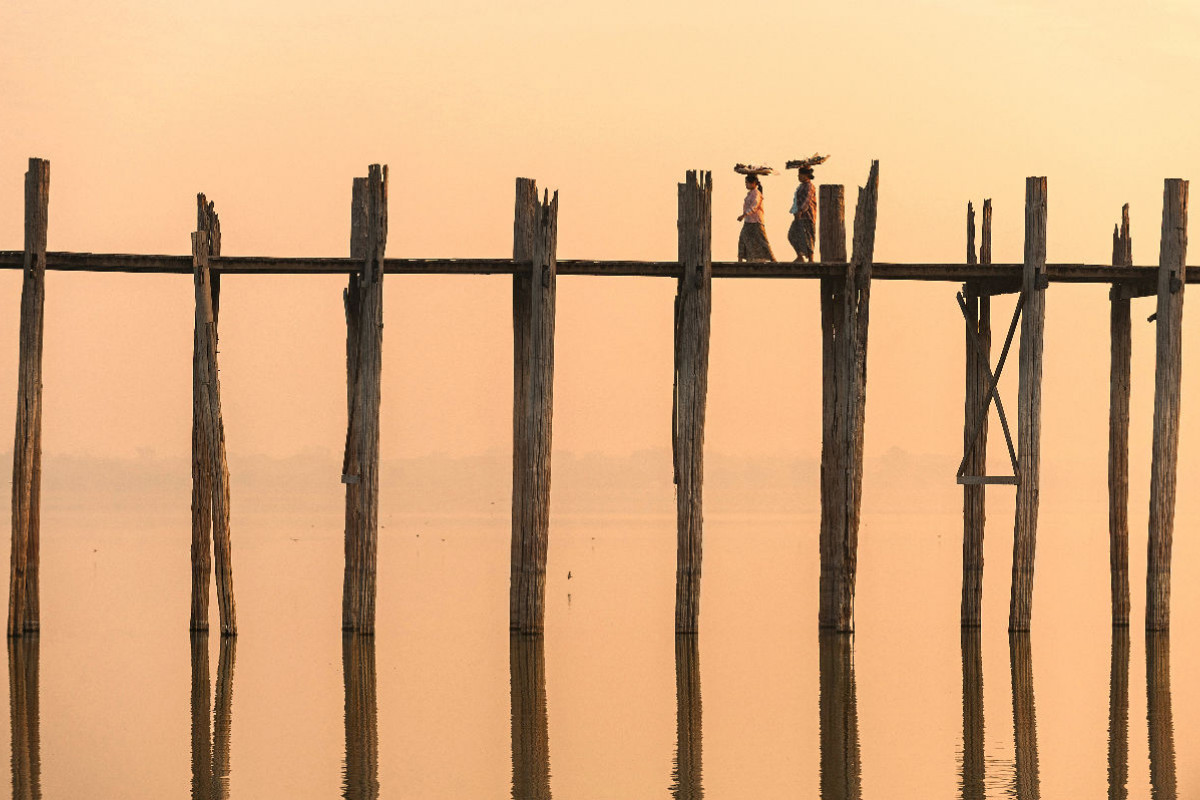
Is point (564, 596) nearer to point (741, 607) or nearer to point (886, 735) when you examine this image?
point (741, 607)

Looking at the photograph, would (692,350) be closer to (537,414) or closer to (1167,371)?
(537,414)

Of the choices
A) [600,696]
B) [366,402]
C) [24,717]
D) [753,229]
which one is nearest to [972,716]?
[600,696]

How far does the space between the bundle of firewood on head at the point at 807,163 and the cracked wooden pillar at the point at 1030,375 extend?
2059 millimetres

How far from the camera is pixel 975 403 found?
897 inches

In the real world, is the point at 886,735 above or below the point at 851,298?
below

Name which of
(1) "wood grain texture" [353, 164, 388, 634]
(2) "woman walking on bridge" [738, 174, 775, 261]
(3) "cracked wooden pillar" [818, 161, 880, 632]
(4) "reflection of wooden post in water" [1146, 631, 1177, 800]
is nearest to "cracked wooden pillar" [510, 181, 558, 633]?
(1) "wood grain texture" [353, 164, 388, 634]

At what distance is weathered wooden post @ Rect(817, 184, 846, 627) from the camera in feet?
72.7

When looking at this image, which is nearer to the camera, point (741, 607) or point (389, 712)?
point (389, 712)

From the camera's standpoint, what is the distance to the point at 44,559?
38156 millimetres

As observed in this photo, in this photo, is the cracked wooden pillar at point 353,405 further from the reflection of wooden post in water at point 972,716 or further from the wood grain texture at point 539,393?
the reflection of wooden post in water at point 972,716

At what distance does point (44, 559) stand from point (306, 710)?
20.7m

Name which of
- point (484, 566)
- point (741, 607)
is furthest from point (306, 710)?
point (484, 566)

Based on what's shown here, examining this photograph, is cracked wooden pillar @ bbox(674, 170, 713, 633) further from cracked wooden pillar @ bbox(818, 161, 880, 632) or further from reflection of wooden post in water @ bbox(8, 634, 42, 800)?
reflection of wooden post in water @ bbox(8, 634, 42, 800)

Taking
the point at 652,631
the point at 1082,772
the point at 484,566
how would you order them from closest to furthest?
the point at 1082,772
the point at 652,631
the point at 484,566
